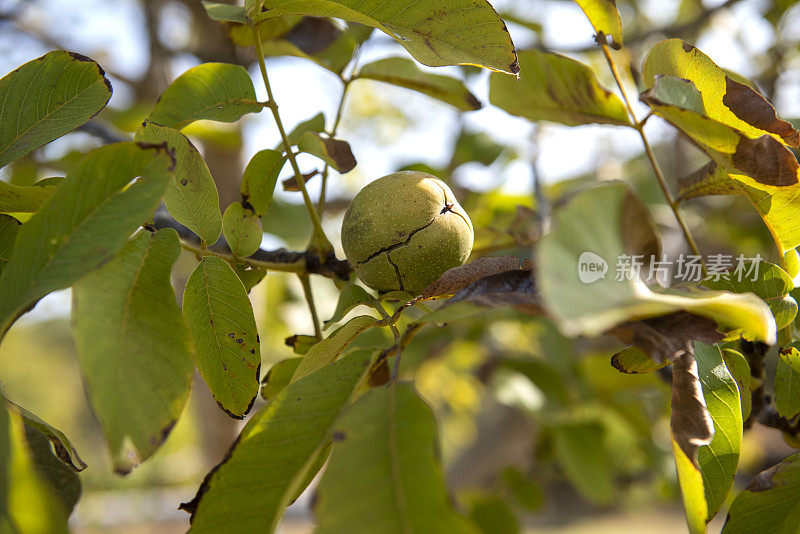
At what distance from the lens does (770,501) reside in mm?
797

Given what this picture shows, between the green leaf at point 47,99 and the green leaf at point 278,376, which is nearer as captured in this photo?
the green leaf at point 47,99

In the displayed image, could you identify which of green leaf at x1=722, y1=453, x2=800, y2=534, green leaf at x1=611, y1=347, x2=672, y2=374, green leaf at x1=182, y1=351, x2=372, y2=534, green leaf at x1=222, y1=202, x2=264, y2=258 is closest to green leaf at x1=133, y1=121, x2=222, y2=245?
green leaf at x1=222, y1=202, x2=264, y2=258

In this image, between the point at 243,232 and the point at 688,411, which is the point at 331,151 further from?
the point at 688,411

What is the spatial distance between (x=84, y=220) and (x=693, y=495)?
76cm

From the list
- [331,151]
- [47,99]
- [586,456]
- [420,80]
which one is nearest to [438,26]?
[331,151]

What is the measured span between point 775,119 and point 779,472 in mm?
489

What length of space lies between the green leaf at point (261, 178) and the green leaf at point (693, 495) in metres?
0.74

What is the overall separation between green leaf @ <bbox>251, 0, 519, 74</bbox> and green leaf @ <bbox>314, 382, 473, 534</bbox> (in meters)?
0.51

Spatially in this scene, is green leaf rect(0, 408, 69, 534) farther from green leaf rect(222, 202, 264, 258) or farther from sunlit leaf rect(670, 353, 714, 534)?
sunlit leaf rect(670, 353, 714, 534)

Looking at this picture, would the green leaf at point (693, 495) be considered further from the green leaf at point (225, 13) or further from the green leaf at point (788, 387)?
the green leaf at point (225, 13)

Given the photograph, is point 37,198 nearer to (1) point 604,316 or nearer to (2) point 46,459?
(2) point 46,459

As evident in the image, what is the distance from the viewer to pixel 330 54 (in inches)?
53.8

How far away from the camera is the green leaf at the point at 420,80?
47.6 inches

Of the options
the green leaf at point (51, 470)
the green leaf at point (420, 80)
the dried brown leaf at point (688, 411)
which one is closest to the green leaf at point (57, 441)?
the green leaf at point (51, 470)
